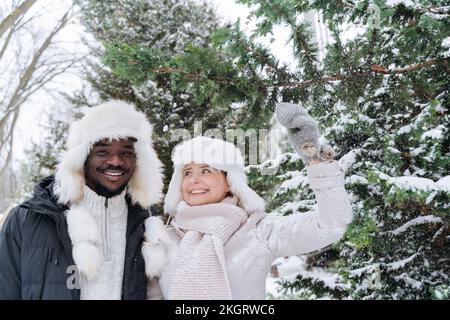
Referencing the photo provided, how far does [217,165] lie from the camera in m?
2.51

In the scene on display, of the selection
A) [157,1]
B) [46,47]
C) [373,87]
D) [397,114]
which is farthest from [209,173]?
[46,47]

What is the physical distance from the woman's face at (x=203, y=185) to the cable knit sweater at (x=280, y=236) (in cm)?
26

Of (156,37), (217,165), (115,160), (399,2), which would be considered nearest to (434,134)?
(399,2)

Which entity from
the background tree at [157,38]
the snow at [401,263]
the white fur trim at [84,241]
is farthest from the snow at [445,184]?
the background tree at [157,38]

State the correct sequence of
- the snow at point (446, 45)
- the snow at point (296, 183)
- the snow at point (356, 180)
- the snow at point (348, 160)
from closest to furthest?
the snow at point (446, 45) < the snow at point (356, 180) < the snow at point (348, 160) < the snow at point (296, 183)

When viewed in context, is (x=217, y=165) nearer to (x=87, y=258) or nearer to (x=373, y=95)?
(x=87, y=258)

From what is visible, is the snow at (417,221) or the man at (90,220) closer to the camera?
the man at (90,220)

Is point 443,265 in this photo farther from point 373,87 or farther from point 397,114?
point 373,87

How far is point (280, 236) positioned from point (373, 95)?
157 cm

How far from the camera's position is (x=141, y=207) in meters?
2.54

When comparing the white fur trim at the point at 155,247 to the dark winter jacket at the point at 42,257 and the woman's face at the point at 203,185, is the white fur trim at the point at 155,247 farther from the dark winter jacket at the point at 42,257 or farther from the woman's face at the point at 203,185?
the woman's face at the point at 203,185

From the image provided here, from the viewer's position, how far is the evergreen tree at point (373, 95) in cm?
259
